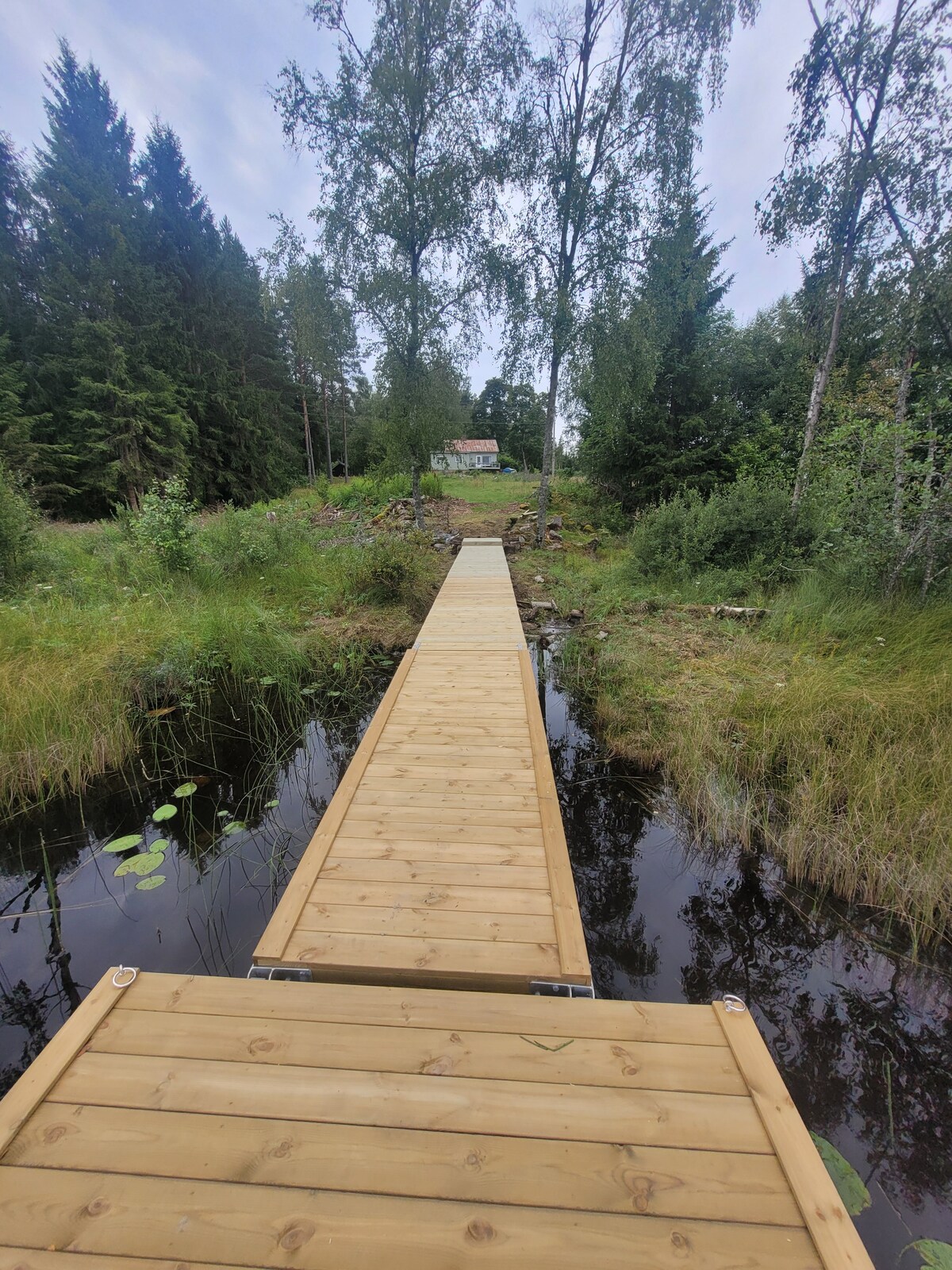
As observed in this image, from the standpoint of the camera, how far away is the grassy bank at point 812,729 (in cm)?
240

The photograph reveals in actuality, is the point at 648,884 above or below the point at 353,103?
below

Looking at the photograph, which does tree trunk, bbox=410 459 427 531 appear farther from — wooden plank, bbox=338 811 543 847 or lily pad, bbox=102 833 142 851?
wooden plank, bbox=338 811 543 847

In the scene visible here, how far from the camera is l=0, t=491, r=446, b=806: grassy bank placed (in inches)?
124

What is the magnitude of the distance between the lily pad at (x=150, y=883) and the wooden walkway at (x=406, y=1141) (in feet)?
3.54

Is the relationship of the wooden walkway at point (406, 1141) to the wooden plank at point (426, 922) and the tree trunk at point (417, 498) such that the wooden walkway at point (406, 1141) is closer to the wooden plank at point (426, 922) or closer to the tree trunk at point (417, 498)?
the wooden plank at point (426, 922)

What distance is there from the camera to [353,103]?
7875 mm

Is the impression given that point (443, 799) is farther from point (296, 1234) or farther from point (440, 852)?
point (296, 1234)

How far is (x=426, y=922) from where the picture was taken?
1761 mm

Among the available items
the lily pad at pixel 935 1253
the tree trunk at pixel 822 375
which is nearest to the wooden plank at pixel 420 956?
the lily pad at pixel 935 1253

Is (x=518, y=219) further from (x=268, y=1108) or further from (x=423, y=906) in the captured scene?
(x=268, y=1108)

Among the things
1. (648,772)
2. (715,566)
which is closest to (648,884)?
(648,772)

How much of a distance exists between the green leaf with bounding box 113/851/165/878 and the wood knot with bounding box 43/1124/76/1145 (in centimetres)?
149

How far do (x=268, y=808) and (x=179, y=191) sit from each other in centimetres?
2748

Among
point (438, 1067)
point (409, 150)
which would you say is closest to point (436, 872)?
point (438, 1067)
